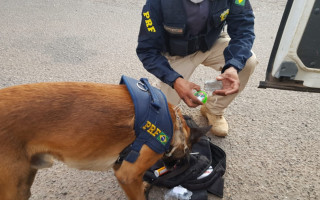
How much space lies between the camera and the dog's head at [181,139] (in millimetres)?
1865

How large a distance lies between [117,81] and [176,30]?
1.47m

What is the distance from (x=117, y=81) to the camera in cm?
351

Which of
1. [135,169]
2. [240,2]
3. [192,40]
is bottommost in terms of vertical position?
[135,169]

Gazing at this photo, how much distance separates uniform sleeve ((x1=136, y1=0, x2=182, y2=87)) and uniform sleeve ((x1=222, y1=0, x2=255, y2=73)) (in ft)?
1.83

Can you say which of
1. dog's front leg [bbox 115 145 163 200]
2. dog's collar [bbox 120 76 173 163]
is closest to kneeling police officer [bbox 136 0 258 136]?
dog's collar [bbox 120 76 173 163]

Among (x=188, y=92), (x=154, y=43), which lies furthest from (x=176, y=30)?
(x=188, y=92)

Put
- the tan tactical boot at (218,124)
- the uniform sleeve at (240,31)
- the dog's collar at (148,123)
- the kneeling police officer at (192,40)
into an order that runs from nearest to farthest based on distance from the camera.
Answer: the dog's collar at (148,123) → the kneeling police officer at (192,40) → the uniform sleeve at (240,31) → the tan tactical boot at (218,124)

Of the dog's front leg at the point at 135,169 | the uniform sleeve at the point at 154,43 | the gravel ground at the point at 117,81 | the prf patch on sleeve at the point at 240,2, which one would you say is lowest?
the gravel ground at the point at 117,81

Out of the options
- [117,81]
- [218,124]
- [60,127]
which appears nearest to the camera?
[60,127]

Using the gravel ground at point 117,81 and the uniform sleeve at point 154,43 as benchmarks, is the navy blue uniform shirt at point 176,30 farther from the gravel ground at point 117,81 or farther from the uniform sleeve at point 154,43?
the gravel ground at point 117,81

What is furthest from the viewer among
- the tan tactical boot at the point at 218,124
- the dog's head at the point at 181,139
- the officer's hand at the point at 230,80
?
the tan tactical boot at the point at 218,124

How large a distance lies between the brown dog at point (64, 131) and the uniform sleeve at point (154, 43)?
21.3 inches

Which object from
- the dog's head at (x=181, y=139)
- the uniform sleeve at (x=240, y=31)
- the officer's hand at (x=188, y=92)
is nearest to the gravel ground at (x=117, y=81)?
the dog's head at (x=181, y=139)

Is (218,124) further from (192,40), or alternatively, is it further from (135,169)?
(135,169)
